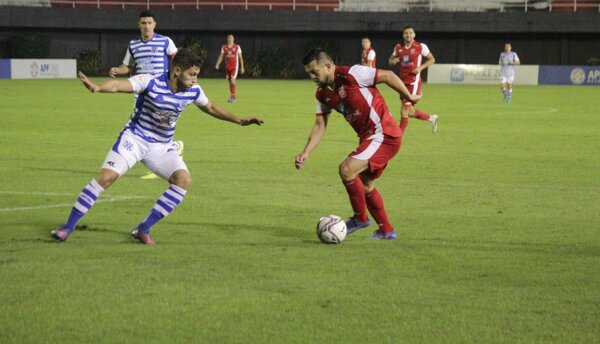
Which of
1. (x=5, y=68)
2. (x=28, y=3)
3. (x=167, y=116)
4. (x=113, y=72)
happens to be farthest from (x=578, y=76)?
(x=167, y=116)

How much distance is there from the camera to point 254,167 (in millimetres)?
14570

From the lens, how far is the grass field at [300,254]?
5.92 meters

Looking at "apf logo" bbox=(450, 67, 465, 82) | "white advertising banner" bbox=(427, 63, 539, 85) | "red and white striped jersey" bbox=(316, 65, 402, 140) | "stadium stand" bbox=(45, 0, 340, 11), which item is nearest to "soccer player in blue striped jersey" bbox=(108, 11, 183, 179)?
"red and white striped jersey" bbox=(316, 65, 402, 140)

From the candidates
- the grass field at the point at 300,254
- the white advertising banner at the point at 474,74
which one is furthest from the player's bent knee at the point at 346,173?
the white advertising banner at the point at 474,74

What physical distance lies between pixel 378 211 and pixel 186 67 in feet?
6.85

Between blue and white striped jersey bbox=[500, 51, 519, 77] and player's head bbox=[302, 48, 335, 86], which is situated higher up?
player's head bbox=[302, 48, 335, 86]

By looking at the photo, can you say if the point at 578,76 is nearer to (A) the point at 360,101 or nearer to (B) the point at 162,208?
(A) the point at 360,101

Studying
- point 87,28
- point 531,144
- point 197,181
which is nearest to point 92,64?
point 87,28

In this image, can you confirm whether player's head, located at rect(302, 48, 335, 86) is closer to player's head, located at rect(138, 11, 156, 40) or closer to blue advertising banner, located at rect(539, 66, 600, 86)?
player's head, located at rect(138, 11, 156, 40)

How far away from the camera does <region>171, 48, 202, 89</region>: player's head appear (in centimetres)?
849

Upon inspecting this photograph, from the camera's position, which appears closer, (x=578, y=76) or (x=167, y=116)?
(x=167, y=116)

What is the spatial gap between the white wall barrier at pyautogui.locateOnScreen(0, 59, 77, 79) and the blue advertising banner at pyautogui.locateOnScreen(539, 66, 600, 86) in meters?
24.9

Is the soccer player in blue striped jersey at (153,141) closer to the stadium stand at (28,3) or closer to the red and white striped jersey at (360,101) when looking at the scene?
the red and white striped jersey at (360,101)

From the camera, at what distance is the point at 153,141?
348 inches
